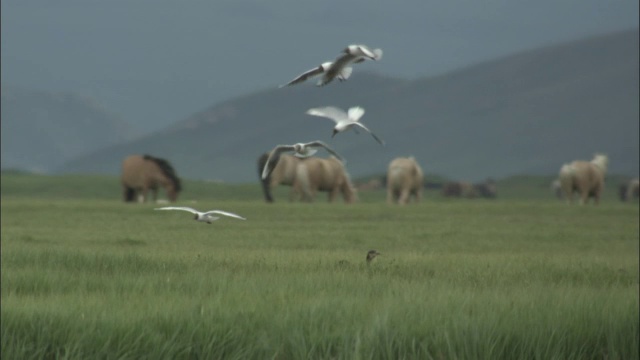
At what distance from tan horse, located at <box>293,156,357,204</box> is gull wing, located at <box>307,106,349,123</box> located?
2907cm

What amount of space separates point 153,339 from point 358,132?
2831 millimetres

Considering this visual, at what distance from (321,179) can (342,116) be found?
30.8 meters

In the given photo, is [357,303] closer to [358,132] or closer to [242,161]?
[358,132]

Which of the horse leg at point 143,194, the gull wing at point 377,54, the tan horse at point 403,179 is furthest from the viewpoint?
the tan horse at point 403,179

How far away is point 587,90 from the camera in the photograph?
109812 millimetres

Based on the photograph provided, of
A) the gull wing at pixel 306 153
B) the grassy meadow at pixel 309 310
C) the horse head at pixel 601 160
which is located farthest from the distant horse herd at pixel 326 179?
the gull wing at pixel 306 153

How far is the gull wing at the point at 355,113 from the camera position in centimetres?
412

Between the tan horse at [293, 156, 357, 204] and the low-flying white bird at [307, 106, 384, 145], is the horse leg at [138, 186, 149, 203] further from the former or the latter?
the low-flying white bird at [307, 106, 384, 145]

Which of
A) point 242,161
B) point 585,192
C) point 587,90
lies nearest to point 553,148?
point 587,90

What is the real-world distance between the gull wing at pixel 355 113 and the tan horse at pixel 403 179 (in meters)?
31.7

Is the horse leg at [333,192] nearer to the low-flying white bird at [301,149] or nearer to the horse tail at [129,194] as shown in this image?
the horse tail at [129,194]

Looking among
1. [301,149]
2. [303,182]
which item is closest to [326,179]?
[303,182]

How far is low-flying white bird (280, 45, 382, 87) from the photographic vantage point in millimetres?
3986

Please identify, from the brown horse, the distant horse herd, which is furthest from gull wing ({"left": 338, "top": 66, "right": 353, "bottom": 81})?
the brown horse
